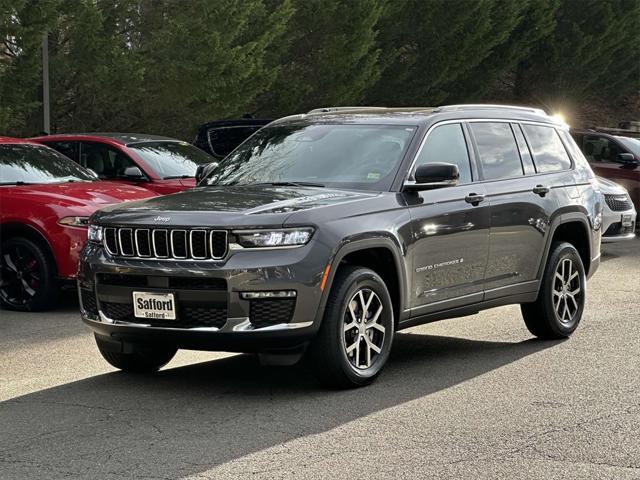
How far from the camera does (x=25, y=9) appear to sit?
1797 cm

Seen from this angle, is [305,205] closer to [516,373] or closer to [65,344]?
[516,373]

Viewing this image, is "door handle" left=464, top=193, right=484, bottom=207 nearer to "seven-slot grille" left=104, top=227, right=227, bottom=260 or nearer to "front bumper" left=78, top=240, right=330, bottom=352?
"front bumper" left=78, top=240, right=330, bottom=352

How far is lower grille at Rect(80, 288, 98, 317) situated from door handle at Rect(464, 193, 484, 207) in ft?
8.72

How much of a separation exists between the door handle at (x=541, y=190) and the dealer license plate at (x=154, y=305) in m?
3.42

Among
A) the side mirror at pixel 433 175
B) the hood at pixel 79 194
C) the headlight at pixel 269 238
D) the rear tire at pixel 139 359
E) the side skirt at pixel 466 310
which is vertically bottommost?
the rear tire at pixel 139 359

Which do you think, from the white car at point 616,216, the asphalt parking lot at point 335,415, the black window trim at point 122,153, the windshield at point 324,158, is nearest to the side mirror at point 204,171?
the windshield at point 324,158

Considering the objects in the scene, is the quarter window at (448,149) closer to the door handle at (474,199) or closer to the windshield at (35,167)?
the door handle at (474,199)

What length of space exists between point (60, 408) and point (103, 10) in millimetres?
14608

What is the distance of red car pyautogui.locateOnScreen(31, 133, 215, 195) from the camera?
14344mm

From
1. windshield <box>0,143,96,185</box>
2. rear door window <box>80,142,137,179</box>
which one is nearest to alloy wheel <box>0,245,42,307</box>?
windshield <box>0,143,96,185</box>

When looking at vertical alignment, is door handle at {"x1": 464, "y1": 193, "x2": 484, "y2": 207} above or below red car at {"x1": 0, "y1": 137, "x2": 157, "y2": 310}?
above

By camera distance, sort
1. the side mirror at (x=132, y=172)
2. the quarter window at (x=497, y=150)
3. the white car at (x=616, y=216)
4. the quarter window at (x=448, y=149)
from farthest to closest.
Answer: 1. the white car at (x=616, y=216)
2. the side mirror at (x=132, y=172)
3. the quarter window at (x=497, y=150)
4. the quarter window at (x=448, y=149)

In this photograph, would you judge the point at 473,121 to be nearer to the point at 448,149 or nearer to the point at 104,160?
Answer: the point at 448,149

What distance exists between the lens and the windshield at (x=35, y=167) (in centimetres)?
1239
